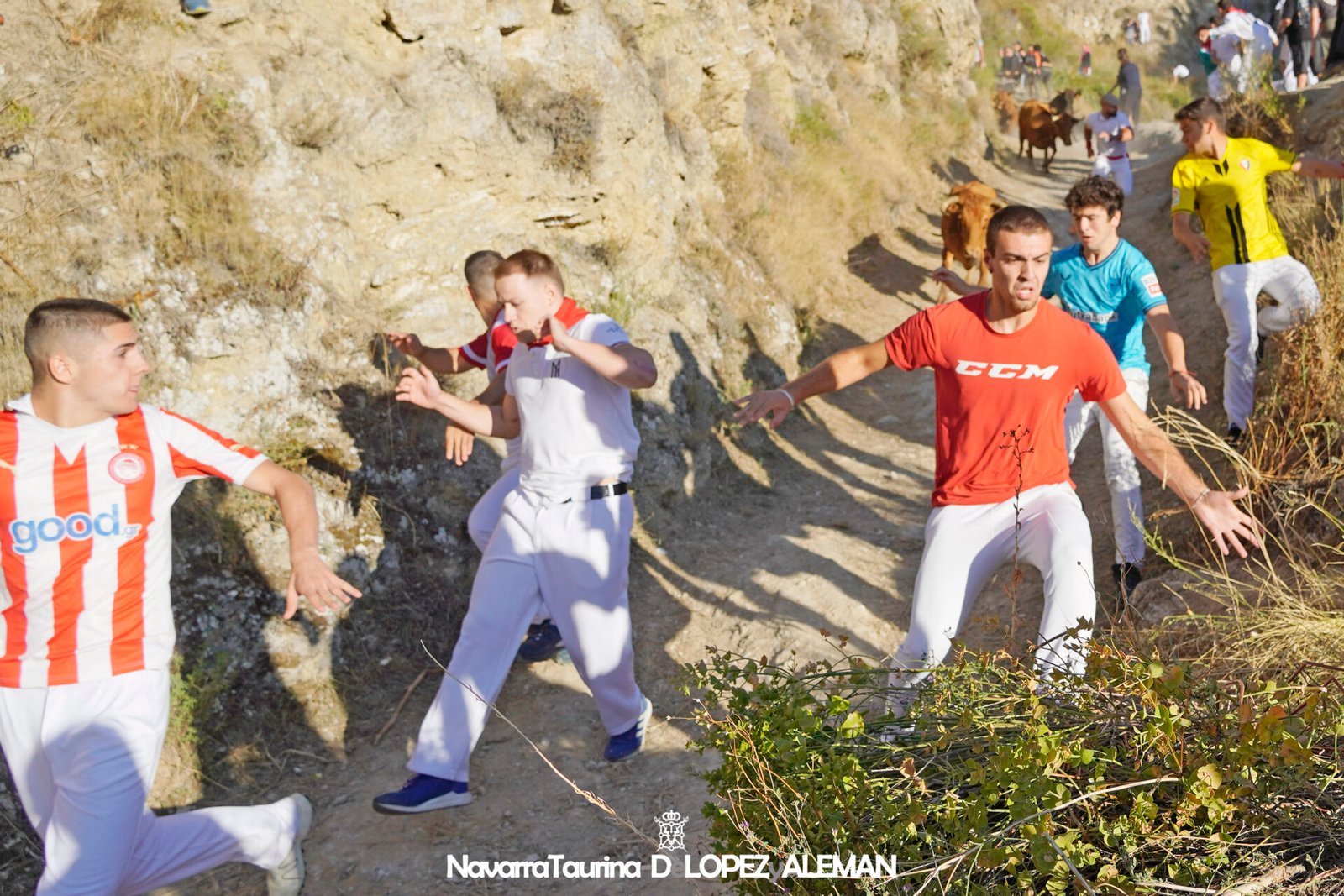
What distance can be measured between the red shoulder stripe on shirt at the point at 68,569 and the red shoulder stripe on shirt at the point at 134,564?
0.33 feet

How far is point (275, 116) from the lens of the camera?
19.7 feet

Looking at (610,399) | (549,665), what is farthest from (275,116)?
(549,665)

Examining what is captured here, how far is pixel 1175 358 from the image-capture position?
4918 millimetres

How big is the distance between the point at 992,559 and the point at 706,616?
235 centimetres

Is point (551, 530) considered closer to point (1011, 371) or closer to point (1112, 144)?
point (1011, 371)

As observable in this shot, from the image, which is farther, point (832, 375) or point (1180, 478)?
point (832, 375)

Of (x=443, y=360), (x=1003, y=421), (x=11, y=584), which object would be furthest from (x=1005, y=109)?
(x=11, y=584)

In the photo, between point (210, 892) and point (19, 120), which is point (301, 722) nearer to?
point (210, 892)

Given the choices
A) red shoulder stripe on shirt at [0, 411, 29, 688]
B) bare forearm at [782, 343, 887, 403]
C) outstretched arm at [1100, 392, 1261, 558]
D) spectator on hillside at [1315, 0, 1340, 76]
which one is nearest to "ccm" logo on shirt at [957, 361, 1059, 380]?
outstretched arm at [1100, 392, 1261, 558]

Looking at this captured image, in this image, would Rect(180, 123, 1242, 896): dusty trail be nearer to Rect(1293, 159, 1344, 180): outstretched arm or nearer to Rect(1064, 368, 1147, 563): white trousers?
Rect(1064, 368, 1147, 563): white trousers

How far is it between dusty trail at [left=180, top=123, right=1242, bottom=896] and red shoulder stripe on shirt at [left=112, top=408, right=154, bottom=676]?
1289 mm

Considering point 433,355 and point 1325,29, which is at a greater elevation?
point 433,355

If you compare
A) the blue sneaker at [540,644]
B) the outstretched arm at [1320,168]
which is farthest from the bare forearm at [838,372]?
the outstretched arm at [1320,168]

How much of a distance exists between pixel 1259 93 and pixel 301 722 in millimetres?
11706
